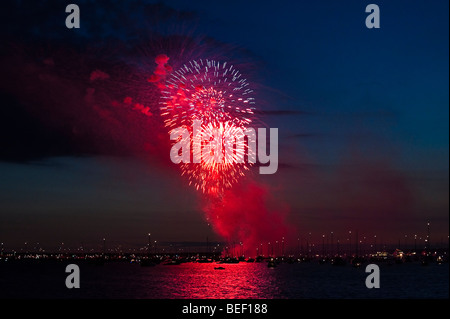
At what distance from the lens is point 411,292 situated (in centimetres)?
10956

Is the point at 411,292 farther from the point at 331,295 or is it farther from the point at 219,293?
the point at 219,293
